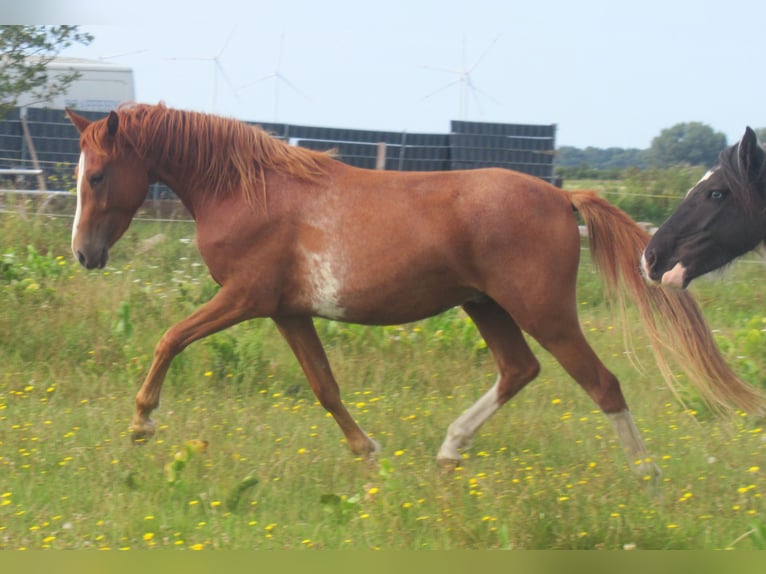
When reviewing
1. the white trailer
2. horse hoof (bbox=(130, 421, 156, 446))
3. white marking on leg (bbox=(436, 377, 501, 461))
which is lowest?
the white trailer

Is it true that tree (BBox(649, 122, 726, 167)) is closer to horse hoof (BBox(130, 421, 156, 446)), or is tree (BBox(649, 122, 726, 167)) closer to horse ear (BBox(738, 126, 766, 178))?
horse ear (BBox(738, 126, 766, 178))

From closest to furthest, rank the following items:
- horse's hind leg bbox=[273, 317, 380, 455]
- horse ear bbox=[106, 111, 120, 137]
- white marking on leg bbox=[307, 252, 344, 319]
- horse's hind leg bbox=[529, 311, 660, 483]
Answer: horse's hind leg bbox=[529, 311, 660, 483] < white marking on leg bbox=[307, 252, 344, 319] < horse ear bbox=[106, 111, 120, 137] < horse's hind leg bbox=[273, 317, 380, 455]

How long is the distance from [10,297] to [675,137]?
11206 mm

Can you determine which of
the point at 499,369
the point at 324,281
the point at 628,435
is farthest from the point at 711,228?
the point at 324,281

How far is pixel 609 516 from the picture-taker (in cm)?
441

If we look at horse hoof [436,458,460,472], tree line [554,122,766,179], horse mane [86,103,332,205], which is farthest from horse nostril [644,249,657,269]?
tree line [554,122,766,179]

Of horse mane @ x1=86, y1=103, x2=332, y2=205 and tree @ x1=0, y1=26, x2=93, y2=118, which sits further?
tree @ x1=0, y1=26, x2=93, y2=118

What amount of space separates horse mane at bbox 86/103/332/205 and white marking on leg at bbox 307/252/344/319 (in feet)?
1.71

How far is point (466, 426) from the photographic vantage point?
5.91 m

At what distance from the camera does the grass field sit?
444cm

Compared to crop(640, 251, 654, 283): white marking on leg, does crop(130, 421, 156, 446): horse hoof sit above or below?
below

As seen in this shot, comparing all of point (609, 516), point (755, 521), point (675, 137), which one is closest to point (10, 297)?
point (609, 516)

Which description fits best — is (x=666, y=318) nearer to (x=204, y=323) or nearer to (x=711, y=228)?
(x=711, y=228)

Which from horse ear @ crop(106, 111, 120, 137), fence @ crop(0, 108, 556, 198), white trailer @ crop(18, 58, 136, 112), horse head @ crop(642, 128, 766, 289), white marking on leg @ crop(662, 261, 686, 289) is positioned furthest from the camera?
white trailer @ crop(18, 58, 136, 112)
